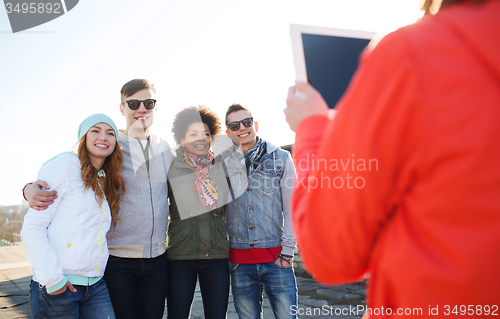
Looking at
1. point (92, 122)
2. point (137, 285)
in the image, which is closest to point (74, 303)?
point (137, 285)

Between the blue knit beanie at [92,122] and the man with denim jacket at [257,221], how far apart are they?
1001mm

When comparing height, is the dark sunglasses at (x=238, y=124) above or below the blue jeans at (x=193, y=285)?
above

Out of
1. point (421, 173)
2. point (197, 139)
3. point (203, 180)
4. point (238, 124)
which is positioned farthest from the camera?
point (197, 139)

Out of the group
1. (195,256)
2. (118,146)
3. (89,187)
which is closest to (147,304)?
(195,256)

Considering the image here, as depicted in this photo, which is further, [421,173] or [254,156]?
[254,156]

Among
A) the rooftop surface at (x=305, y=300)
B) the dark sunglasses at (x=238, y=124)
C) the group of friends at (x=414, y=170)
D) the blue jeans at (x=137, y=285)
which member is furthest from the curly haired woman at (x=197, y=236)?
the group of friends at (x=414, y=170)

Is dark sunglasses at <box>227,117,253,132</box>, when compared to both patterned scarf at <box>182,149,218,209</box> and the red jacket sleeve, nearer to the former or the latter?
patterned scarf at <box>182,149,218,209</box>

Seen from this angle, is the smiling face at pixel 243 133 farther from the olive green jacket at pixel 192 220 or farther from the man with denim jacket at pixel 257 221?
the olive green jacket at pixel 192 220

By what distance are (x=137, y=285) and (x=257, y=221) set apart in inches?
42.1

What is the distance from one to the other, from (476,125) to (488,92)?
0.18ft

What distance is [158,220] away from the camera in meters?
2.74

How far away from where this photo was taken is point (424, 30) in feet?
1.88

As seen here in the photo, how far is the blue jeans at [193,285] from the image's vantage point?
2.69m

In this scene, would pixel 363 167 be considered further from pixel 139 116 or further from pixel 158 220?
pixel 139 116
